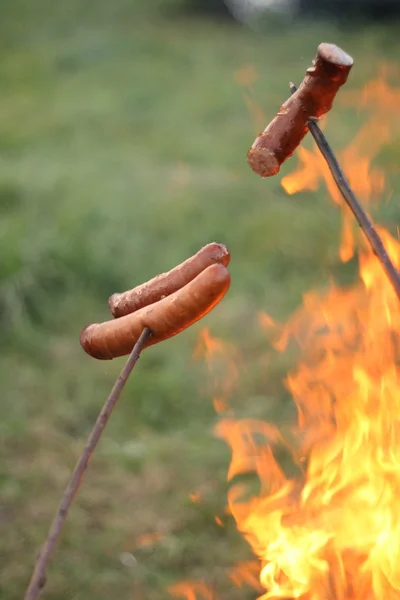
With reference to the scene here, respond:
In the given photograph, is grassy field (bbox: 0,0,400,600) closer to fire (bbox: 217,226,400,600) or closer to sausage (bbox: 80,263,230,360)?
fire (bbox: 217,226,400,600)

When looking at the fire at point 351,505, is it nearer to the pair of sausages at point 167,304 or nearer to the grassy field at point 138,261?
the grassy field at point 138,261

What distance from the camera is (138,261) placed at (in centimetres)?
691

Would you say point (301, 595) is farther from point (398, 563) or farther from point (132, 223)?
point (132, 223)

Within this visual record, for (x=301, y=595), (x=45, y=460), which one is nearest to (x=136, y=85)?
(x=45, y=460)

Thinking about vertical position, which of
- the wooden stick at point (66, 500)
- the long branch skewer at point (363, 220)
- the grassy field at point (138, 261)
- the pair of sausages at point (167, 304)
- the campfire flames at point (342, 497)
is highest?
the long branch skewer at point (363, 220)

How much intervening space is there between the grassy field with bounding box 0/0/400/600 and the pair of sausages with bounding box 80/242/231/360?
1.79m

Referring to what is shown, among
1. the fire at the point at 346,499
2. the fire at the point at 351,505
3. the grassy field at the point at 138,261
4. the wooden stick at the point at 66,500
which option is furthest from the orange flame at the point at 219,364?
the wooden stick at the point at 66,500

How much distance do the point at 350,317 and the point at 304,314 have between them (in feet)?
1.20

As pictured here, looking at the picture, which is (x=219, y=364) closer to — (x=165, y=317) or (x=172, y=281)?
(x=172, y=281)

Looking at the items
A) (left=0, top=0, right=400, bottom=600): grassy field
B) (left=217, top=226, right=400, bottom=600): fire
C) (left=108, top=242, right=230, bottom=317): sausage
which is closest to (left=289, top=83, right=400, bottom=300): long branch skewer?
(left=108, top=242, right=230, bottom=317): sausage

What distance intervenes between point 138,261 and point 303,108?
5081 mm

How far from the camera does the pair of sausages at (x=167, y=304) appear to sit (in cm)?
182

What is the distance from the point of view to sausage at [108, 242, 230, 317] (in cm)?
194

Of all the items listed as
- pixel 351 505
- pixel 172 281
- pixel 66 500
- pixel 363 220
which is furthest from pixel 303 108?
pixel 351 505
